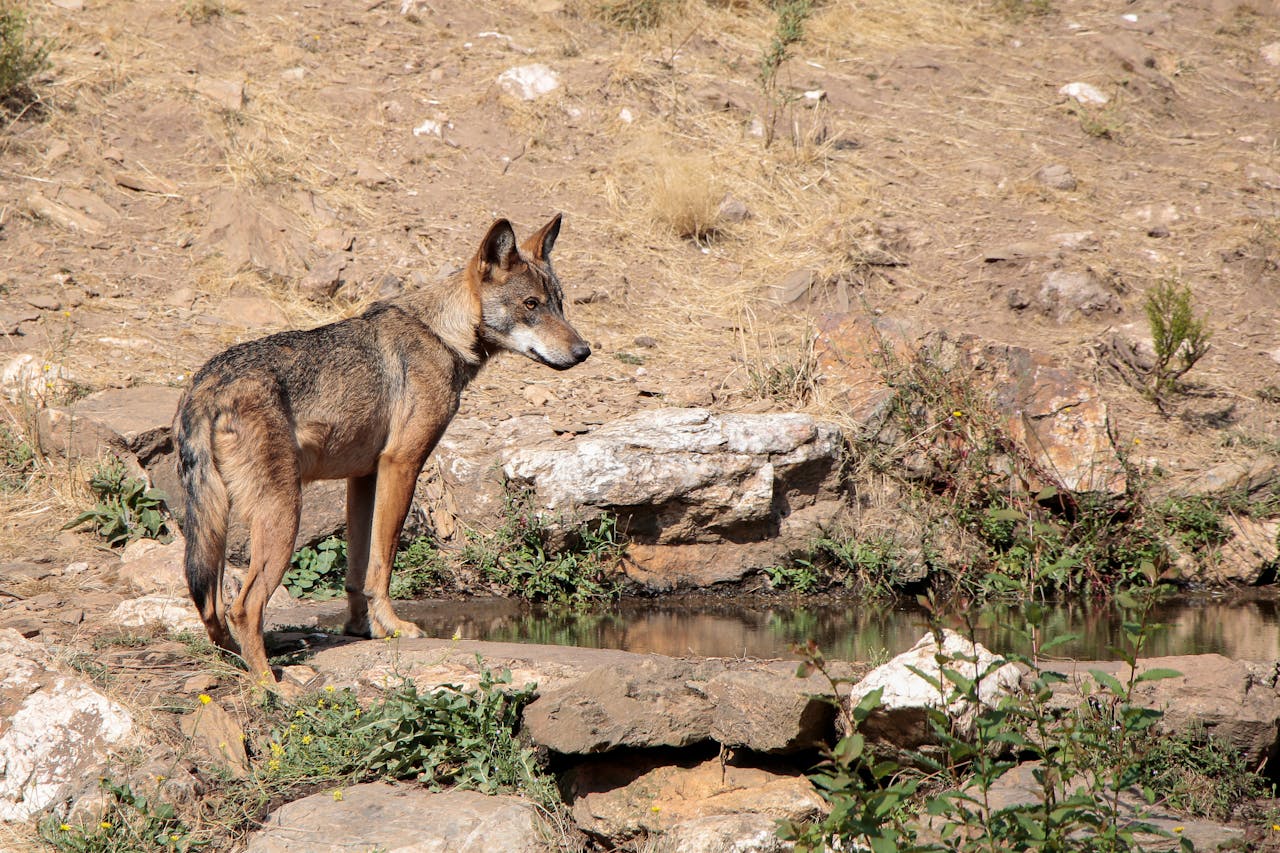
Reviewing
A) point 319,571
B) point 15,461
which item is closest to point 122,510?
point 15,461

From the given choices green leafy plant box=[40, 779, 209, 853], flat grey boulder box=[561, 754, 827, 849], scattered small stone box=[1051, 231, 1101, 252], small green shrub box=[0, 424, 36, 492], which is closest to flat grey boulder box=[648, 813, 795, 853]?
flat grey boulder box=[561, 754, 827, 849]

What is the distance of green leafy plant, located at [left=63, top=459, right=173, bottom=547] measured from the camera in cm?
773

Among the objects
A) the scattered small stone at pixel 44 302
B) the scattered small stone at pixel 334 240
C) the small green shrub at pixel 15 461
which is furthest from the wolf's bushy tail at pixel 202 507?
the scattered small stone at pixel 334 240

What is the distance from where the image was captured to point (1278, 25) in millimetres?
16125

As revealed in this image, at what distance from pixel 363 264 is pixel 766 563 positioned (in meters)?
5.27

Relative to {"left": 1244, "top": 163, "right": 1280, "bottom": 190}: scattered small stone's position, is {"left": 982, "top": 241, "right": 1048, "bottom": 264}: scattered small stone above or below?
below

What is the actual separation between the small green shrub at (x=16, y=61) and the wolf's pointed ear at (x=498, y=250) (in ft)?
25.1

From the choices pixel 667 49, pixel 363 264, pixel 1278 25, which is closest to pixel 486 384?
pixel 363 264

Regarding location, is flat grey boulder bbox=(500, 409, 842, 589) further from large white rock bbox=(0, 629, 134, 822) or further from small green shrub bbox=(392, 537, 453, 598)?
large white rock bbox=(0, 629, 134, 822)

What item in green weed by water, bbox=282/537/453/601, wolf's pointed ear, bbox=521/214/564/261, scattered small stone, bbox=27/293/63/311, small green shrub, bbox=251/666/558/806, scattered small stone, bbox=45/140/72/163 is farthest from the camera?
scattered small stone, bbox=45/140/72/163

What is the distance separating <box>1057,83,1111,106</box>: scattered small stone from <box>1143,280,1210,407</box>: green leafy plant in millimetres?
5051

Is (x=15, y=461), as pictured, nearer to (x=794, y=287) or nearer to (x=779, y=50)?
(x=794, y=287)

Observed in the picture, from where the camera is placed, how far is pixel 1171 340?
985 centimetres

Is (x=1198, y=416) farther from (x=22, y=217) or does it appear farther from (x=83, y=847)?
(x=22, y=217)
